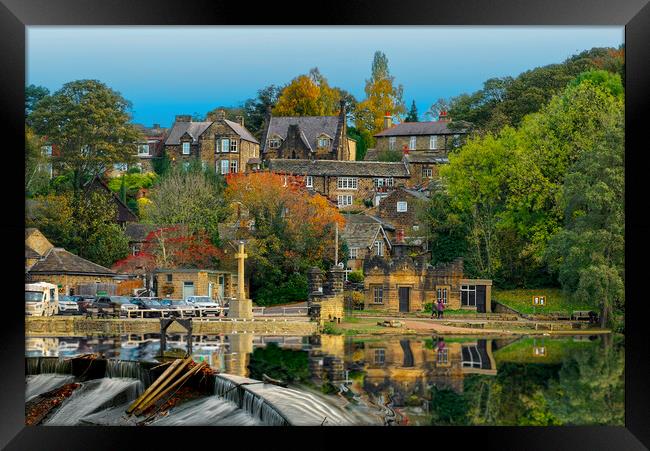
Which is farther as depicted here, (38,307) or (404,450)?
(38,307)

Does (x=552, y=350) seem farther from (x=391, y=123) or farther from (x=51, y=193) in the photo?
(x=51, y=193)

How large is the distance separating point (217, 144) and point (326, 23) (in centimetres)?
661

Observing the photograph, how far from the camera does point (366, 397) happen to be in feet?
47.0

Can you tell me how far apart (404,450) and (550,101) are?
6.80 m

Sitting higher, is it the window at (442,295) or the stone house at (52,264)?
the stone house at (52,264)

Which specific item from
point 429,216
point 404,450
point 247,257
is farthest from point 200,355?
point 404,450

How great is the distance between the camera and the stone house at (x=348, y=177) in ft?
56.0

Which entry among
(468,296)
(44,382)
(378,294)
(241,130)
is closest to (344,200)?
(378,294)

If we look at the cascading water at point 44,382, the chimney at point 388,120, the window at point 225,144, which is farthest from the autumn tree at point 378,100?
the cascading water at point 44,382

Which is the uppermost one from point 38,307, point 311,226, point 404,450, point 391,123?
point 391,123

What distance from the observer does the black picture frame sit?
35.2 feet

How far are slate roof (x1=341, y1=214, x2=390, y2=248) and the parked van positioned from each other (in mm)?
4486

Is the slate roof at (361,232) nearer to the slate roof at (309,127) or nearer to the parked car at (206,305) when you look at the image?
the slate roof at (309,127)

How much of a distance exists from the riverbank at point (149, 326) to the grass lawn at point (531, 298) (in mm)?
2816
